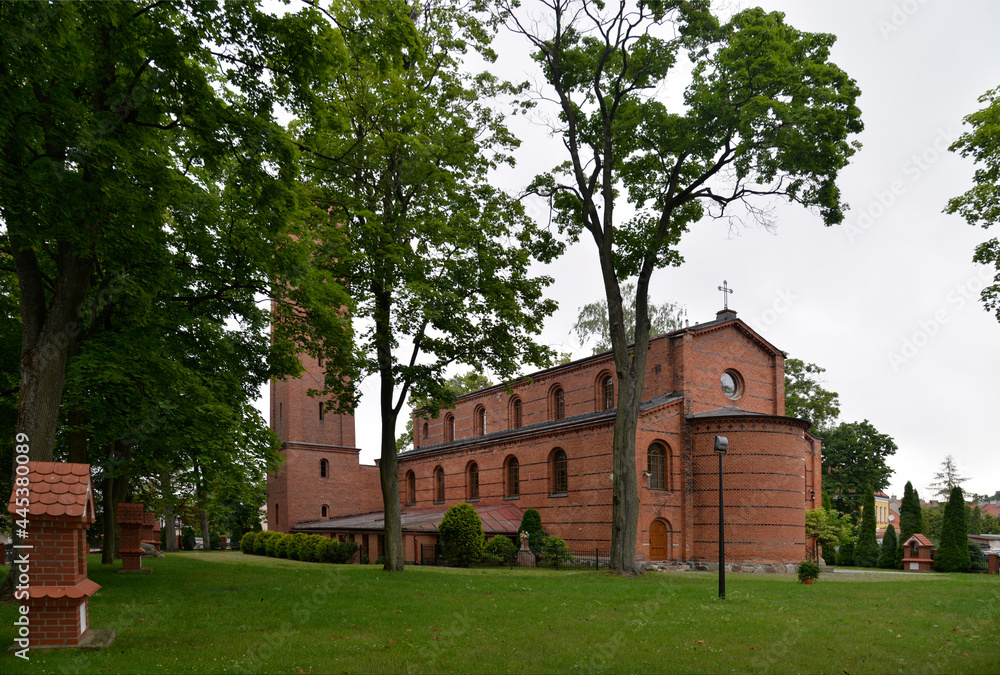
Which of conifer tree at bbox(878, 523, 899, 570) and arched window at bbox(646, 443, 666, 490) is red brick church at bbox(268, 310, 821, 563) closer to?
arched window at bbox(646, 443, 666, 490)

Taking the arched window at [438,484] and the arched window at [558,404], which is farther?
the arched window at [438,484]

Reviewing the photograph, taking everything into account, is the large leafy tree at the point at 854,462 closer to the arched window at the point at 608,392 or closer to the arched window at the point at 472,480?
the arched window at the point at 608,392

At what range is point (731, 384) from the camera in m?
32.9

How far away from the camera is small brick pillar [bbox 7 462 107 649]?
26.2 feet

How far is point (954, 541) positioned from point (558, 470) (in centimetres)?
2094

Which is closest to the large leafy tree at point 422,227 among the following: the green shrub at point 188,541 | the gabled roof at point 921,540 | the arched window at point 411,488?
the arched window at point 411,488

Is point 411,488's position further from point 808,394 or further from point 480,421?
point 808,394

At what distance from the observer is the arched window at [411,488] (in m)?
42.6

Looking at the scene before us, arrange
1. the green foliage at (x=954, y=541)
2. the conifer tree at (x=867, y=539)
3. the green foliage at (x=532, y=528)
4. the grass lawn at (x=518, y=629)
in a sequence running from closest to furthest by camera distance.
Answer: the grass lawn at (x=518, y=629) → the green foliage at (x=532, y=528) → the green foliage at (x=954, y=541) → the conifer tree at (x=867, y=539)

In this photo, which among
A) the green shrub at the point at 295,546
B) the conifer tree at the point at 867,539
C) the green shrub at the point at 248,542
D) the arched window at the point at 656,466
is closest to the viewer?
the arched window at the point at 656,466

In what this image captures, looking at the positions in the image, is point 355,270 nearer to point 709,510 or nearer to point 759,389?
point 709,510

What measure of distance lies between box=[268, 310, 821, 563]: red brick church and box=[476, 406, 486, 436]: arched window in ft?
2.81

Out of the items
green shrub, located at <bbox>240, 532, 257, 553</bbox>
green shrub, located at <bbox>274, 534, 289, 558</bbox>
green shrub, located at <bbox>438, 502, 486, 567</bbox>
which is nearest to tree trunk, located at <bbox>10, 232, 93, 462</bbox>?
green shrub, located at <bbox>438, 502, 486, 567</bbox>

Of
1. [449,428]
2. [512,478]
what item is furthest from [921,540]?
[449,428]
